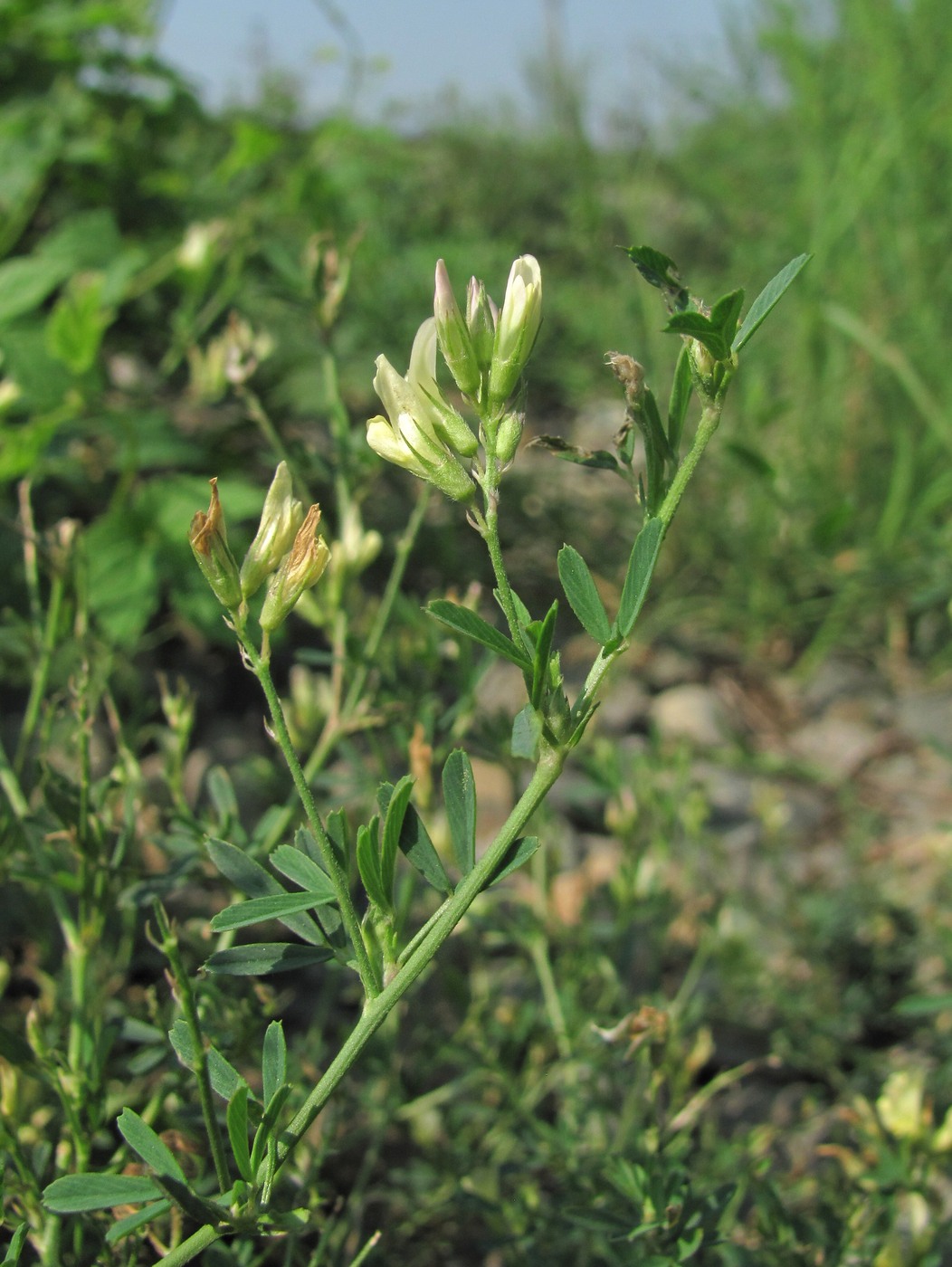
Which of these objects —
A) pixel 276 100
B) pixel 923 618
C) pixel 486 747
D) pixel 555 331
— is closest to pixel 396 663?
pixel 486 747

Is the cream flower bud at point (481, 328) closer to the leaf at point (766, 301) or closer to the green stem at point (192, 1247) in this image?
the leaf at point (766, 301)

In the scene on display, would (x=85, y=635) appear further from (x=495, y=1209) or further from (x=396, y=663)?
(x=495, y=1209)

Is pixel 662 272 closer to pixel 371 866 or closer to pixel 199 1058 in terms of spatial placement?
pixel 371 866

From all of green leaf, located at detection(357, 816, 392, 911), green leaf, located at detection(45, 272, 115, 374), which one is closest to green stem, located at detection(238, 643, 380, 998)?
green leaf, located at detection(357, 816, 392, 911)

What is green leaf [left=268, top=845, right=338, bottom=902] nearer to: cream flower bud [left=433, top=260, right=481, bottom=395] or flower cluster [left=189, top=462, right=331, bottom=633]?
flower cluster [left=189, top=462, right=331, bottom=633]

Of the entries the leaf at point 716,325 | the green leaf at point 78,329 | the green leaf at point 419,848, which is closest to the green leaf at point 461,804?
the green leaf at point 419,848

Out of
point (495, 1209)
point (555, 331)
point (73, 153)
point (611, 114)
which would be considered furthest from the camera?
point (555, 331)
